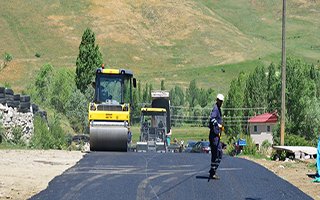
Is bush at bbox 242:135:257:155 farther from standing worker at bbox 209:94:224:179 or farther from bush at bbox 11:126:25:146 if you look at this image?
standing worker at bbox 209:94:224:179

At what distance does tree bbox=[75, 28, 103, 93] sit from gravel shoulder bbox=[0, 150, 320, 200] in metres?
51.3

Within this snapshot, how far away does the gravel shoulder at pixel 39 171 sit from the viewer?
15.7 m

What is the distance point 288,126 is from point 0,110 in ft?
125

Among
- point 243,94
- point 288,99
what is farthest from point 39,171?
point 243,94

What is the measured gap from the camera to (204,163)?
74.0ft

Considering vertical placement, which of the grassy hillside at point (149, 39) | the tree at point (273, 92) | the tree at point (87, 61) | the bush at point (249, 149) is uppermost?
the grassy hillside at point (149, 39)

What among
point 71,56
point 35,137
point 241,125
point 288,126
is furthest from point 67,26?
point 35,137

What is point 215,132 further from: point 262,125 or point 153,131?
point 262,125

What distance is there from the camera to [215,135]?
17.5 meters

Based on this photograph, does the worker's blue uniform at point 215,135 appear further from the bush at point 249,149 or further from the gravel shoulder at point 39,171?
the bush at point 249,149

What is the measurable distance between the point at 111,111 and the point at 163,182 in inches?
474

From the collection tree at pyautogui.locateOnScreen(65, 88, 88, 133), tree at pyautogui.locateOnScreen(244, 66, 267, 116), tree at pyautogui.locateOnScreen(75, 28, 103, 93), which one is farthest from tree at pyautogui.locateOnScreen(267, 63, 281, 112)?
tree at pyautogui.locateOnScreen(65, 88, 88, 133)

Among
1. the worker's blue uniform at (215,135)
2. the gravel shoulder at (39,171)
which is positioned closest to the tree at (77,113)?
the gravel shoulder at (39,171)

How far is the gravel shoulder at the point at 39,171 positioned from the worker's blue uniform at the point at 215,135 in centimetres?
225
